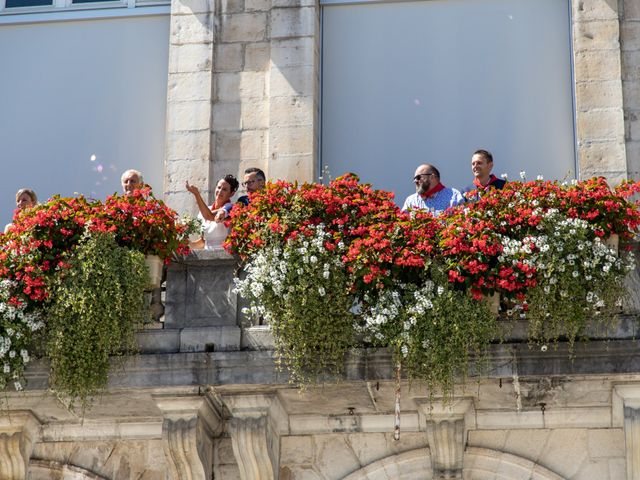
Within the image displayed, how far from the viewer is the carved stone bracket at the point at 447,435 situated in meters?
12.6

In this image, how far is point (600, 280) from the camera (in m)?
11.9

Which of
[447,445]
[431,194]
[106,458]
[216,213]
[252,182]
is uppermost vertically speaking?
[252,182]

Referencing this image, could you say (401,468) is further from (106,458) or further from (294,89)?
(294,89)

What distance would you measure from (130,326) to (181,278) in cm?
68

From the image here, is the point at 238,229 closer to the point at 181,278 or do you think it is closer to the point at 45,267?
the point at 181,278

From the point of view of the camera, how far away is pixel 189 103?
15234mm

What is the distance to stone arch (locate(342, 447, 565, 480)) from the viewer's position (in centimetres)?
1277

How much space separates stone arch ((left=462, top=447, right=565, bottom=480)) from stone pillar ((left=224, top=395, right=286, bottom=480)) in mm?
1665

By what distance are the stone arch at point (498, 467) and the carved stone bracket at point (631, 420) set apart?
0.63m

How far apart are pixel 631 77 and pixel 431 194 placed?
2.75 meters

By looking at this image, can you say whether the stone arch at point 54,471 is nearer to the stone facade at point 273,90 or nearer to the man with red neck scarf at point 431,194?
the stone facade at point 273,90

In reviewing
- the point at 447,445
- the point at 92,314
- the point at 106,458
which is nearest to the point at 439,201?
the point at 447,445

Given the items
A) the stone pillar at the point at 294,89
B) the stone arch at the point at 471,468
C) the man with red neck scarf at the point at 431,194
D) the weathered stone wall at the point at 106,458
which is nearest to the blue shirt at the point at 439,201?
the man with red neck scarf at the point at 431,194

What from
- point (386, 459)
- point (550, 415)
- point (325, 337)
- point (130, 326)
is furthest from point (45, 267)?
point (550, 415)
